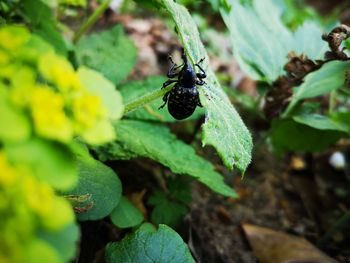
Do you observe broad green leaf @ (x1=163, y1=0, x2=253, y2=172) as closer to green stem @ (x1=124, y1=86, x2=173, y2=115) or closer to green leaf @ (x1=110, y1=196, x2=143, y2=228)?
green stem @ (x1=124, y1=86, x2=173, y2=115)

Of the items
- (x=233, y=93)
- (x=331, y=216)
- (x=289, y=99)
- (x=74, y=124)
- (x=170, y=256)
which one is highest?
(x=74, y=124)

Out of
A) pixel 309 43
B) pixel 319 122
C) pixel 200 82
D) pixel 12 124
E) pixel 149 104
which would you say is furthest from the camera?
pixel 309 43

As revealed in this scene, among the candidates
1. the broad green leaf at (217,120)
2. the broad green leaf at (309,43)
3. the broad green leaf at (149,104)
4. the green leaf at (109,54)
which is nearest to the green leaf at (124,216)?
Result: the broad green leaf at (149,104)

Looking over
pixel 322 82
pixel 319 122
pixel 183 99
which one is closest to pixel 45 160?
pixel 183 99

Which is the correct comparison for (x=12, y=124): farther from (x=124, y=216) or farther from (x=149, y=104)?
(x=149, y=104)

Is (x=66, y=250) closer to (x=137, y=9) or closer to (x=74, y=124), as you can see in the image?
(x=74, y=124)

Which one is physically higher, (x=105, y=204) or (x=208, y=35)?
(x=208, y=35)

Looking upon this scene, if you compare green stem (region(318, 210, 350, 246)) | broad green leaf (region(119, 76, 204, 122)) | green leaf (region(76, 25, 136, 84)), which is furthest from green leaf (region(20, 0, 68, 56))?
green stem (region(318, 210, 350, 246))

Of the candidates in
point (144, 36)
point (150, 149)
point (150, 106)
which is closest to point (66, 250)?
point (150, 149)
